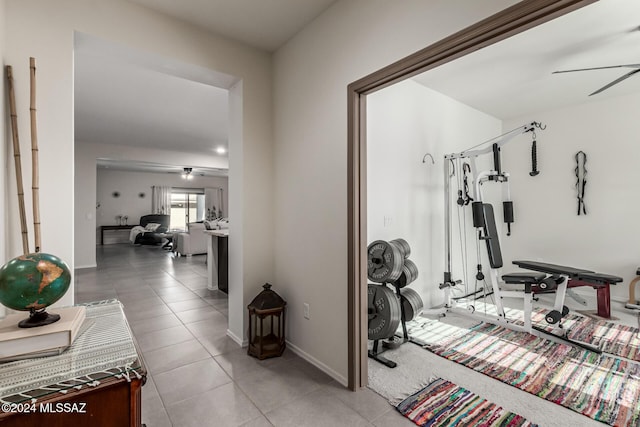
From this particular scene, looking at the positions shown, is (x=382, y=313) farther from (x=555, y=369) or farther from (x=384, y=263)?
(x=555, y=369)

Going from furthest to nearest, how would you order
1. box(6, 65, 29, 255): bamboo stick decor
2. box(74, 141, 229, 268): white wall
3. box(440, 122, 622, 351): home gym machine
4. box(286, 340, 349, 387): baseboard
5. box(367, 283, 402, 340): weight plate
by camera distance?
box(74, 141, 229, 268): white wall < box(440, 122, 622, 351): home gym machine < box(367, 283, 402, 340): weight plate < box(286, 340, 349, 387): baseboard < box(6, 65, 29, 255): bamboo stick decor

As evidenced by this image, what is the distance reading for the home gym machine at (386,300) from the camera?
2451mm

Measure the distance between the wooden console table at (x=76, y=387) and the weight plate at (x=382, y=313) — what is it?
181cm

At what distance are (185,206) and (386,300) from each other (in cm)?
1128

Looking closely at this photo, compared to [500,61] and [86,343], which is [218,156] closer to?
[500,61]

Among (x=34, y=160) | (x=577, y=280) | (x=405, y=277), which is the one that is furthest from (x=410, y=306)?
(x=34, y=160)

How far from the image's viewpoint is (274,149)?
279cm

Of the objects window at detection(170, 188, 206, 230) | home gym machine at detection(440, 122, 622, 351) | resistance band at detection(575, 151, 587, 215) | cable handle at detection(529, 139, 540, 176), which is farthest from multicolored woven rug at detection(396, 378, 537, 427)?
window at detection(170, 188, 206, 230)

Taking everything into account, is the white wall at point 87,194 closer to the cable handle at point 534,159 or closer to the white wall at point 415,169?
the white wall at point 415,169

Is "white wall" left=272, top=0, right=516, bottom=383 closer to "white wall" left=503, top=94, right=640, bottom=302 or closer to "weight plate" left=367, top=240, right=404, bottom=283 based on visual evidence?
"weight plate" left=367, top=240, right=404, bottom=283

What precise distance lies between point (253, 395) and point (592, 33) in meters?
3.75

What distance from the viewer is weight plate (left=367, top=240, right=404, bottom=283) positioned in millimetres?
2539

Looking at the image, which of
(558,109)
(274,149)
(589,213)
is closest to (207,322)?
(274,149)

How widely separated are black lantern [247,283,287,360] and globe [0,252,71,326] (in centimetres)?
154
